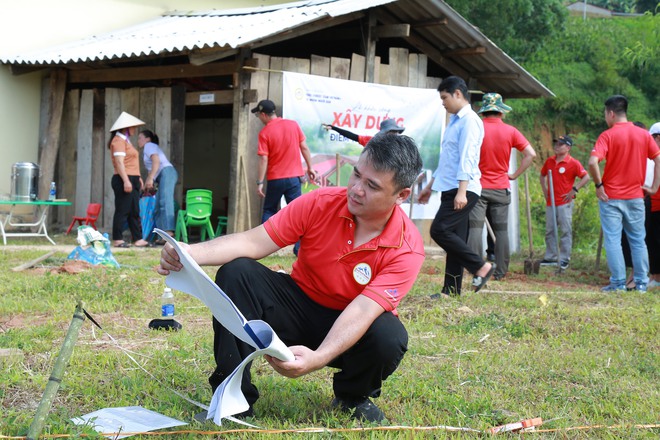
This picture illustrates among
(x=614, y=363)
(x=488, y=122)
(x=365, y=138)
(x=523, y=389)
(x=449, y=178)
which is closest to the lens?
(x=523, y=389)

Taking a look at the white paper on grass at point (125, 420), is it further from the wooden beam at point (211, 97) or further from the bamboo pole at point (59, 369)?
the wooden beam at point (211, 97)

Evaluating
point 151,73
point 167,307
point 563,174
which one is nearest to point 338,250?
point 167,307

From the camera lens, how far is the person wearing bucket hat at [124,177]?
11.3 meters

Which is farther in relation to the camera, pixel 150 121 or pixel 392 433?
pixel 150 121

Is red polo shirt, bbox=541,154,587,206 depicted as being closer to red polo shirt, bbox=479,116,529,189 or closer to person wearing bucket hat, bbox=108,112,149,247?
red polo shirt, bbox=479,116,529,189

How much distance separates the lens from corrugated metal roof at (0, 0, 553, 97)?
1080 cm

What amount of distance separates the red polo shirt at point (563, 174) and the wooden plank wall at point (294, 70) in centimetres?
277

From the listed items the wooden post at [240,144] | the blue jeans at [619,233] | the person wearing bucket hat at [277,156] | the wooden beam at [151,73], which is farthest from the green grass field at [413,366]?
the wooden beam at [151,73]

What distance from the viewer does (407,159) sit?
351 centimetres

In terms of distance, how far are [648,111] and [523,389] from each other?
2384cm

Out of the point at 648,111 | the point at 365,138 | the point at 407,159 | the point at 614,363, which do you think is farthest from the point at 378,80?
the point at 648,111

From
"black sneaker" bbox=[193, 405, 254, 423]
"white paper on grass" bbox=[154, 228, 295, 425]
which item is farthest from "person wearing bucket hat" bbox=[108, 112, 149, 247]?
"white paper on grass" bbox=[154, 228, 295, 425]

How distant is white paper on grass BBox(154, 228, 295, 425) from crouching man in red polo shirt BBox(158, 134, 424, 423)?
11 cm

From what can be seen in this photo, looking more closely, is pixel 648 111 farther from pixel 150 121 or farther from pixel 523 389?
pixel 523 389
